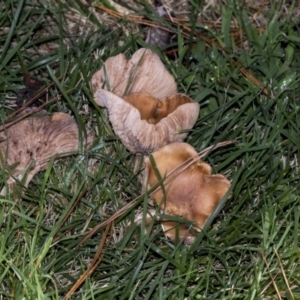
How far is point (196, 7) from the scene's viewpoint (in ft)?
12.0

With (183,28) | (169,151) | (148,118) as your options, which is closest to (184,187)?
(169,151)

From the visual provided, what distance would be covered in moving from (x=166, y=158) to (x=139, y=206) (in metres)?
0.22

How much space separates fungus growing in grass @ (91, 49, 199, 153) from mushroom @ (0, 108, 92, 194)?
0.18 meters

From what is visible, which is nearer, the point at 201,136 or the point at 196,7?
the point at 201,136

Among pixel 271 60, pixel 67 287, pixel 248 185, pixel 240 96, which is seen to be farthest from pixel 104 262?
pixel 271 60

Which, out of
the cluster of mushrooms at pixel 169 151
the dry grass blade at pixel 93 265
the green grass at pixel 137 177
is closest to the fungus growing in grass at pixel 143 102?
the cluster of mushrooms at pixel 169 151

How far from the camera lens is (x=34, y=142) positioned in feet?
10.1

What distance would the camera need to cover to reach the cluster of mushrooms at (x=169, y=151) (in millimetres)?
2906

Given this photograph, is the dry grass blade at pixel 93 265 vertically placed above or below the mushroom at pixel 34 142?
below

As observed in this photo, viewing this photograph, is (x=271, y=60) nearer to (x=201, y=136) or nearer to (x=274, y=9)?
(x=274, y=9)

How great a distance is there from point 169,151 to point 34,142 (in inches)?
22.0

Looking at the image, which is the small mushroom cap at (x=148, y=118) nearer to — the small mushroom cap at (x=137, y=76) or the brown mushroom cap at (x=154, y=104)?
the brown mushroom cap at (x=154, y=104)

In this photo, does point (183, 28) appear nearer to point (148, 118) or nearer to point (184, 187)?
point (148, 118)

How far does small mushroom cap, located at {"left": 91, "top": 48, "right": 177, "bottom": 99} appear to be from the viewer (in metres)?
3.17
